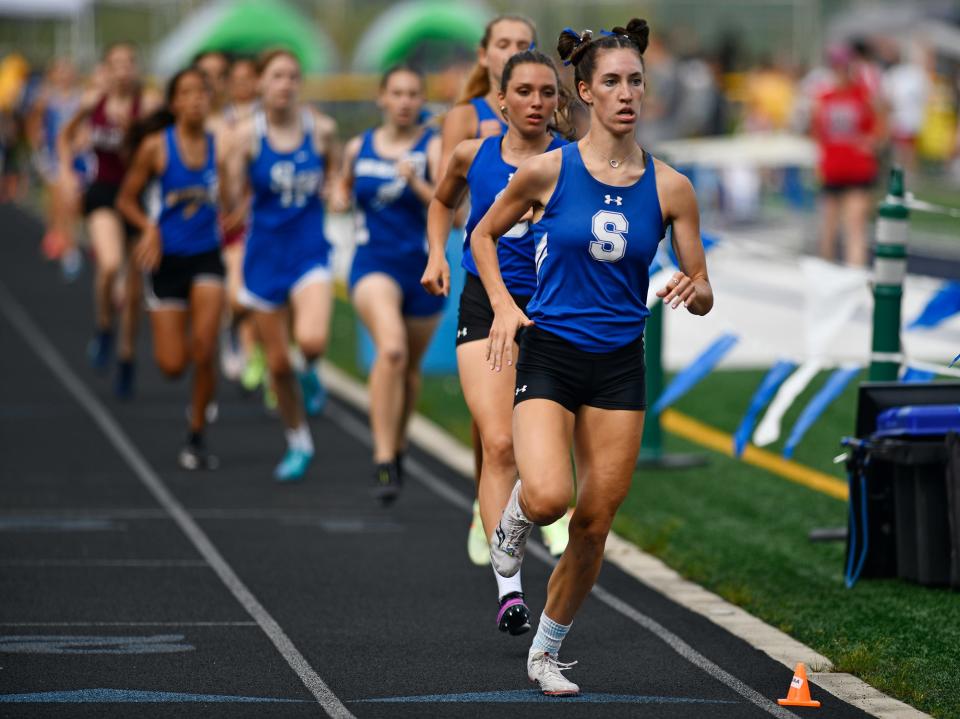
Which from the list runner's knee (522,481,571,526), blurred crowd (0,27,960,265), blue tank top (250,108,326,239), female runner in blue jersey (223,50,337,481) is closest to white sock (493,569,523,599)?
runner's knee (522,481,571,526)

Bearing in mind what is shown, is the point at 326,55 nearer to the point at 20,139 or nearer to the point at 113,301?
the point at 20,139

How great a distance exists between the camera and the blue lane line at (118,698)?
19.7ft

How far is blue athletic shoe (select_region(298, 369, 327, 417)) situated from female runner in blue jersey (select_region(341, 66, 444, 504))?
2728 millimetres

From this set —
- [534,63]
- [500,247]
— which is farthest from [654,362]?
[534,63]

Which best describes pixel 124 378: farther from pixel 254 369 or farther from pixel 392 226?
pixel 392 226

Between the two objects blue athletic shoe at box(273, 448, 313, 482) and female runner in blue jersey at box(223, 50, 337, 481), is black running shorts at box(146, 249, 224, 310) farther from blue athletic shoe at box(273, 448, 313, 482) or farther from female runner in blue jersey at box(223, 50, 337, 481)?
blue athletic shoe at box(273, 448, 313, 482)

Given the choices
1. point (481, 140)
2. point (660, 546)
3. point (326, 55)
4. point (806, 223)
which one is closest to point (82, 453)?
point (660, 546)

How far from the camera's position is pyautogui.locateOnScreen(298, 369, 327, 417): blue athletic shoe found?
1269 cm

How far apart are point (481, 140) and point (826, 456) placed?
4717 mm

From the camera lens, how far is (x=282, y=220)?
10.4 meters

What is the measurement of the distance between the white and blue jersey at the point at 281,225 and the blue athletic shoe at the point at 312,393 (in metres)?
2.07

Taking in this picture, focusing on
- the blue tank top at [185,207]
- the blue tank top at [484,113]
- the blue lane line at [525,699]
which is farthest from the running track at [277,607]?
the blue tank top at [484,113]

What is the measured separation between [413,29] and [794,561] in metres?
28.8

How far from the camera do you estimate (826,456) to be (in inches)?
445
